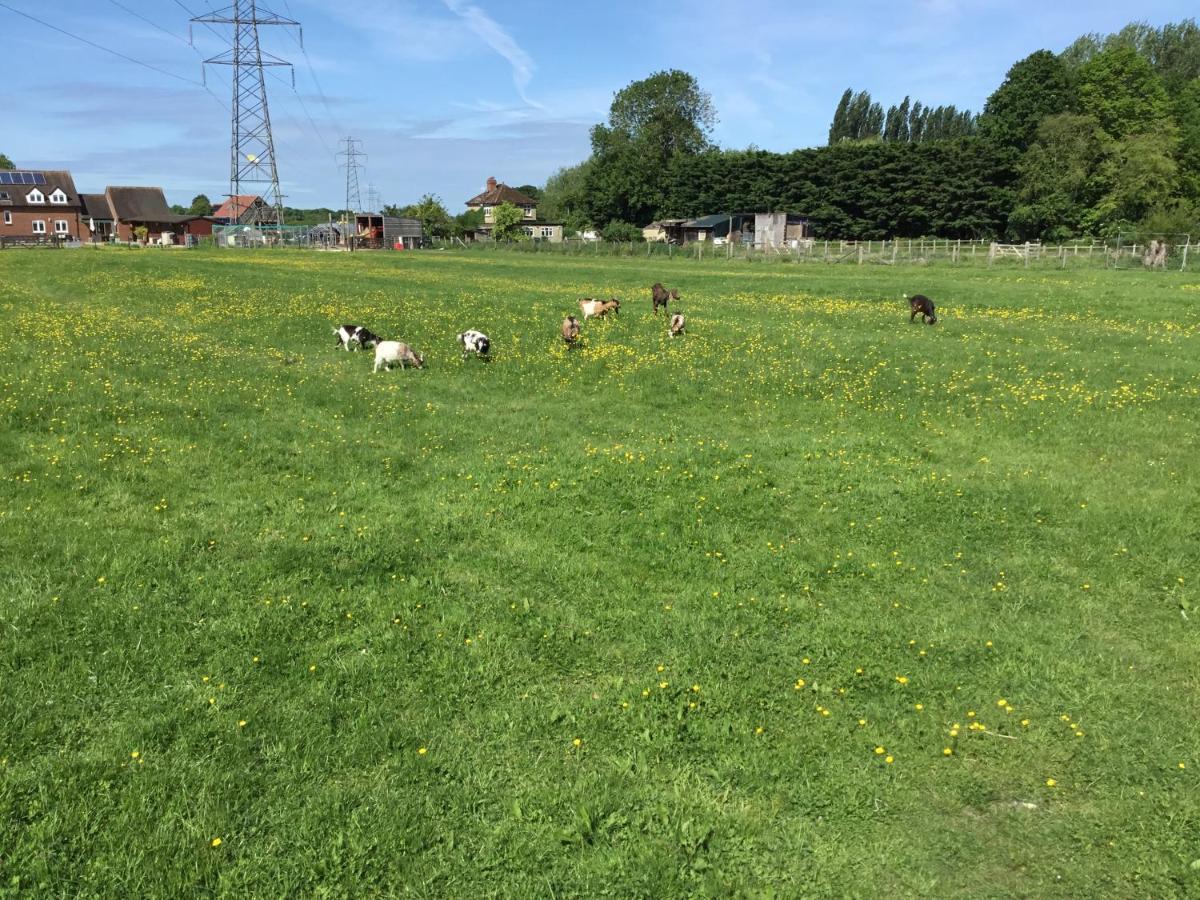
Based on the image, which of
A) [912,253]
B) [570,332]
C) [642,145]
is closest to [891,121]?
[642,145]

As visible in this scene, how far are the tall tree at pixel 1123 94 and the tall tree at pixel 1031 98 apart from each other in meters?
2.37

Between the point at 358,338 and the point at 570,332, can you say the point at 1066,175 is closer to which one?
the point at 570,332

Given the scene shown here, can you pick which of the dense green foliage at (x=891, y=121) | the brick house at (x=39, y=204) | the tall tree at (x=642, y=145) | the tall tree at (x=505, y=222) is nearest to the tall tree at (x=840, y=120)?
the dense green foliage at (x=891, y=121)

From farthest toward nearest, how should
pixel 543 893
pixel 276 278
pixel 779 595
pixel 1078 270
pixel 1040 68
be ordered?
pixel 1040 68 < pixel 1078 270 < pixel 276 278 < pixel 779 595 < pixel 543 893

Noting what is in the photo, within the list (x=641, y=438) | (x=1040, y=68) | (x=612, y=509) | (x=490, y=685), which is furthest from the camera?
(x=1040, y=68)

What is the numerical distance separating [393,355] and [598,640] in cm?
1203

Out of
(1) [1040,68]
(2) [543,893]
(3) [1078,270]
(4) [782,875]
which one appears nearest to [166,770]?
(2) [543,893]

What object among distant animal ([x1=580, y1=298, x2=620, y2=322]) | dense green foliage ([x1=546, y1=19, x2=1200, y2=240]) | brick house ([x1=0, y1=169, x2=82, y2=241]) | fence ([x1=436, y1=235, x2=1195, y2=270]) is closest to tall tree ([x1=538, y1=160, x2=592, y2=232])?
dense green foliage ([x1=546, y1=19, x2=1200, y2=240])

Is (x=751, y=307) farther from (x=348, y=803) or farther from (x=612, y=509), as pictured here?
(x=348, y=803)

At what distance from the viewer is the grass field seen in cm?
447

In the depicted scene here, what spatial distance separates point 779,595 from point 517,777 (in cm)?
342

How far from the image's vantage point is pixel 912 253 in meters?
57.0

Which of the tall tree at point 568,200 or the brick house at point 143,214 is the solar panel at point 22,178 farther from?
the tall tree at point 568,200

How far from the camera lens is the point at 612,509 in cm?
952
